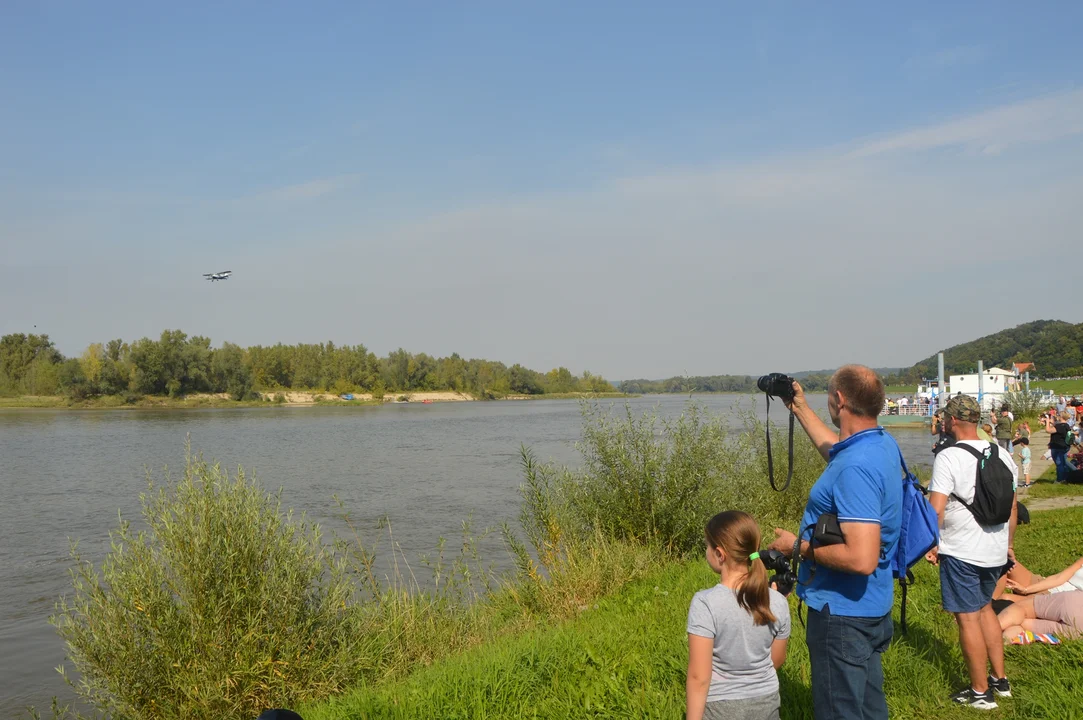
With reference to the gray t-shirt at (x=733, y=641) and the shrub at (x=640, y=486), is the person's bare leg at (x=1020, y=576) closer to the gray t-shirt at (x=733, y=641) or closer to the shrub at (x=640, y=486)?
the gray t-shirt at (x=733, y=641)

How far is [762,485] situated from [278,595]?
8.84 m

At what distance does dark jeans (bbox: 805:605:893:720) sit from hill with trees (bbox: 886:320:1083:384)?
105m

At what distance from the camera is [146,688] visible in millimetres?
7219

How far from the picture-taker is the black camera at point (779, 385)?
14.0ft

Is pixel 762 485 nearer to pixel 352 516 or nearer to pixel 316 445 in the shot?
pixel 352 516

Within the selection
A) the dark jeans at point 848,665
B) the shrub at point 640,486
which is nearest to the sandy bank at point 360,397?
the shrub at point 640,486

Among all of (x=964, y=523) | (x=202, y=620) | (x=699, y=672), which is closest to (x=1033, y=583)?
(x=964, y=523)

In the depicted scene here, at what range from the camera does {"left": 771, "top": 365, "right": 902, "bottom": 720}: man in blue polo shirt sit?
3375 millimetres

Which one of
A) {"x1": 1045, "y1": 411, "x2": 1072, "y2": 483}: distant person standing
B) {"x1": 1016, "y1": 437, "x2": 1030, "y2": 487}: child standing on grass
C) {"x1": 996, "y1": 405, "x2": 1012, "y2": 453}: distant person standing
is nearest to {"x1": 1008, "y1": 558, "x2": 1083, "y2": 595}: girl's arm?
{"x1": 996, "y1": 405, "x2": 1012, "y2": 453}: distant person standing

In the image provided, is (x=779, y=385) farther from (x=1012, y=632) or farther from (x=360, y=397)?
(x=360, y=397)

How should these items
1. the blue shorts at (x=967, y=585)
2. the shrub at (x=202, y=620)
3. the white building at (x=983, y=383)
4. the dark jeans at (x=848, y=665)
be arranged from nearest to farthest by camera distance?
the dark jeans at (x=848, y=665)
the blue shorts at (x=967, y=585)
the shrub at (x=202, y=620)
the white building at (x=983, y=383)

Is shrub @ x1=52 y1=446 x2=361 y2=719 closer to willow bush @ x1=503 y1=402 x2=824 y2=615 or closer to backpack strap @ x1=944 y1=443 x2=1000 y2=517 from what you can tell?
willow bush @ x1=503 y1=402 x2=824 y2=615

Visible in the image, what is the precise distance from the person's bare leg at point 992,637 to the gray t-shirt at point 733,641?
2154mm

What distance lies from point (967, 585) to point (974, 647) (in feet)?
1.26
